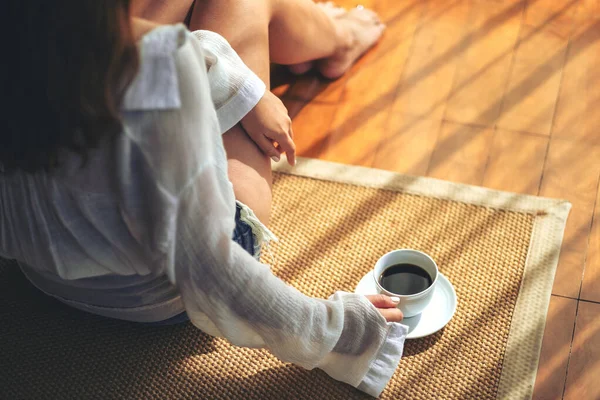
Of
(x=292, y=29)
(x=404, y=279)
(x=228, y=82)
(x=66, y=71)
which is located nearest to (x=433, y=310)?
(x=404, y=279)

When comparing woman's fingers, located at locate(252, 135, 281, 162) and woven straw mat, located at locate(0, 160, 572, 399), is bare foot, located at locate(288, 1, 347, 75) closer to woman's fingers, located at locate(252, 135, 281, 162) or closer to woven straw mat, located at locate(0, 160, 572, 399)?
woven straw mat, located at locate(0, 160, 572, 399)

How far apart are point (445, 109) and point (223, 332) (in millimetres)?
834

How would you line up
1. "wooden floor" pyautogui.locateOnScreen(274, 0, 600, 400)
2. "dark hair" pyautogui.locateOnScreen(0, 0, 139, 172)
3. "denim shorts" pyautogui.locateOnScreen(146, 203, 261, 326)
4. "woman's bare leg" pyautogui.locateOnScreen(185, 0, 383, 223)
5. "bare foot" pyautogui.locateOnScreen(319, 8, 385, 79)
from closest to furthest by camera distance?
"dark hair" pyautogui.locateOnScreen(0, 0, 139, 172), "denim shorts" pyautogui.locateOnScreen(146, 203, 261, 326), "woman's bare leg" pyautogui.locateOnScreen(185, 0, 383, 223), "wooden floor" pyautogui.locateOnScreen(274, 0, 600, 400), "bare foot" pyautogui.locateOnScreen(319, 8, 385, 79)

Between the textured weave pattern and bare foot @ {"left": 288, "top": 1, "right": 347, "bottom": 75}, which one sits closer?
the textured weave pattern

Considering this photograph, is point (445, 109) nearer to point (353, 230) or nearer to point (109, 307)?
point (353, 230)

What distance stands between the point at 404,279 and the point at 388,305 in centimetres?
8

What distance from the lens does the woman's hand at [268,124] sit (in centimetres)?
114

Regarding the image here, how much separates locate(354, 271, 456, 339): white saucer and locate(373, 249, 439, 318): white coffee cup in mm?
24

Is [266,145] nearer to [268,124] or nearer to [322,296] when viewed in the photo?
[268,124]

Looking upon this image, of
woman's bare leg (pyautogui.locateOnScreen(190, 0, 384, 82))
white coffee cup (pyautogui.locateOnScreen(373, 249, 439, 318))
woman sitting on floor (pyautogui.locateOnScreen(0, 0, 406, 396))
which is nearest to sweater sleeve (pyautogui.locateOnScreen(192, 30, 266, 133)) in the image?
woman sitting on floor (pyautogui.locateOnScreen(0, 0, 406, 396))

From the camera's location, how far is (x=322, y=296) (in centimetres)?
128

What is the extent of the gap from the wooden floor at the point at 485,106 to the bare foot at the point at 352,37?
0.08ft

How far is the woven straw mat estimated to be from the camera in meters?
1.17

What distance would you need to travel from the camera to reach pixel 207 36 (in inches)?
43.9
